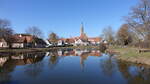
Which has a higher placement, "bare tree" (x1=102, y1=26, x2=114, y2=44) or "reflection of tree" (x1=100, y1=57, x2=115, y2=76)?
"bare tree" (x1=102, y1=26, x2=114, y2=44)

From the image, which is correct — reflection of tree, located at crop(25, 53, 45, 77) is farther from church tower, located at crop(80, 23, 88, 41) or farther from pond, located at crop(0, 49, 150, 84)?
church tower, located at crop(80, 23, 88, 41)

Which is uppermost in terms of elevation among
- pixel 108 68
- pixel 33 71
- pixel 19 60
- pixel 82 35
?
pixel 82 35

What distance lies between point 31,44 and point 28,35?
630 cm

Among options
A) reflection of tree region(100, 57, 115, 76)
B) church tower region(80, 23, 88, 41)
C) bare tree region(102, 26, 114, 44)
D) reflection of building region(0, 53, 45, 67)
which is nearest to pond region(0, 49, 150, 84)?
reflection of tree region(100, 57, 115, 76)

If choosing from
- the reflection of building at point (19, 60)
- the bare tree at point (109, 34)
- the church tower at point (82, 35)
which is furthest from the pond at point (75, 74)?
the church tower at point (82, 35)

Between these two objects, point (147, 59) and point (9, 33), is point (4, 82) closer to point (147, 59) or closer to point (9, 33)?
point (147, 59)

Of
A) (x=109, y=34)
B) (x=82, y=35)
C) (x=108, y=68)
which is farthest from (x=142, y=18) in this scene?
(x=82, y=35)

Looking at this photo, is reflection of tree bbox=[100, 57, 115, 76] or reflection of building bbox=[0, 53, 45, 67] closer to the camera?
reflection of tree bbox=[100, 57, 115, 76]

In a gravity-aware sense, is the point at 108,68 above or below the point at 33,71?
below

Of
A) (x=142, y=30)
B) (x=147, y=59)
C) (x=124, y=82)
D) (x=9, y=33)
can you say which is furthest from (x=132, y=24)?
(x=9, y=33)

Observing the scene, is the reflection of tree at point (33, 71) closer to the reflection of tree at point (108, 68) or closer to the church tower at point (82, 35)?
the reflection of tree at point (108, 68)

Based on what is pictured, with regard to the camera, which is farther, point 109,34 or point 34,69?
point 109,34

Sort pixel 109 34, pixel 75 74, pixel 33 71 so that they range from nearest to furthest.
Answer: pixel 75 74, pixel 33 71, pixel 109 34

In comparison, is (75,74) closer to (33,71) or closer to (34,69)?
(33,71)
